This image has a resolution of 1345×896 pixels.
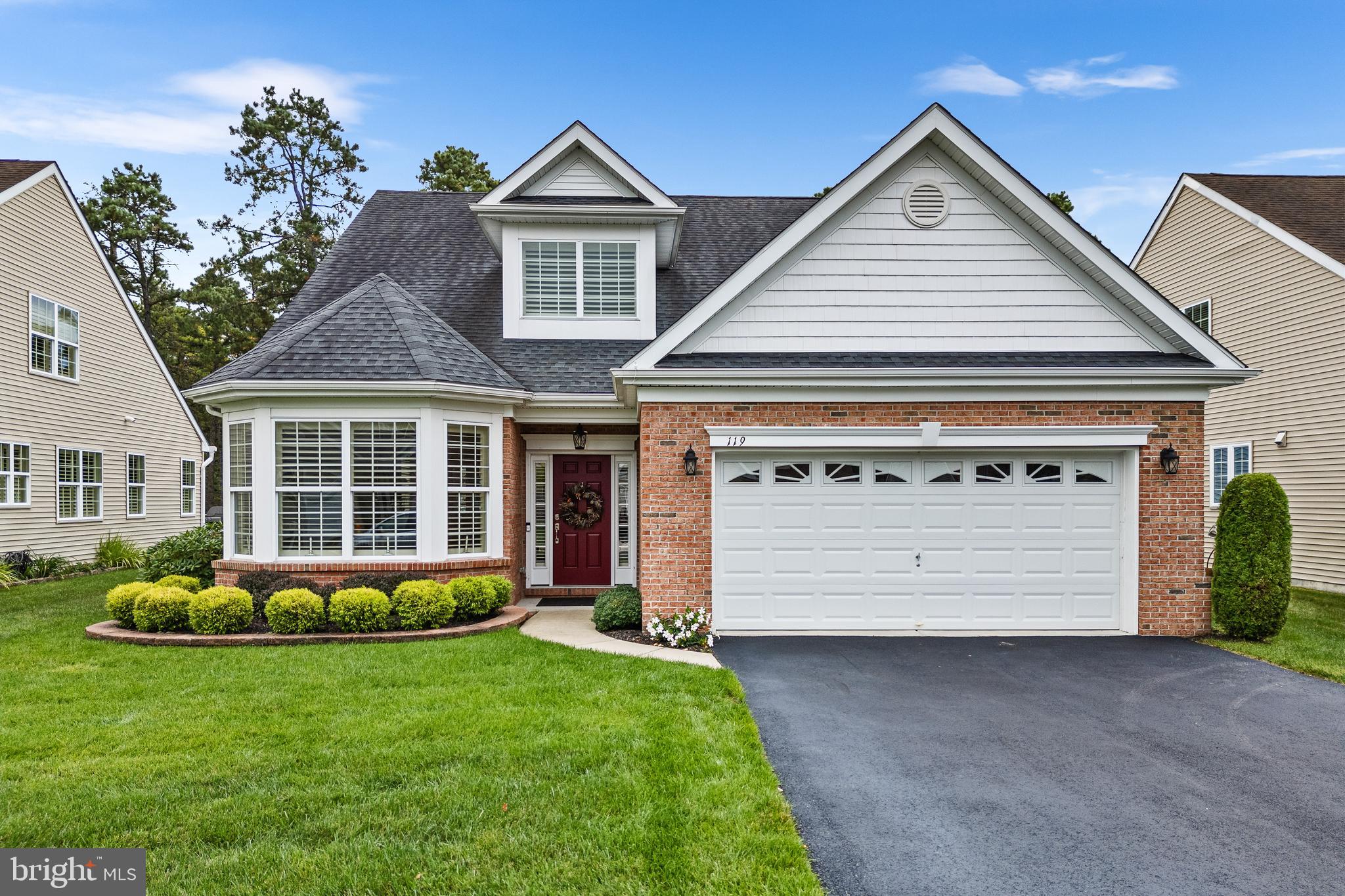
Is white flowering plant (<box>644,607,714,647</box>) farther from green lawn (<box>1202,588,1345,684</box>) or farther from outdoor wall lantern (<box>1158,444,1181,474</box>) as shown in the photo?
green lawn (<box>1202,588,1345,684</box>)

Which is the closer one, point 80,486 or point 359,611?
point 359,611

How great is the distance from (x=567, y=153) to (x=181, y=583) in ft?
28.9

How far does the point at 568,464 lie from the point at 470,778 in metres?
7.95

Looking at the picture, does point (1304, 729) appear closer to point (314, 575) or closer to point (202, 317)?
point (314, 575)

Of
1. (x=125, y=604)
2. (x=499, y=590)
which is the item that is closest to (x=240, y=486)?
(x=125, y=604)

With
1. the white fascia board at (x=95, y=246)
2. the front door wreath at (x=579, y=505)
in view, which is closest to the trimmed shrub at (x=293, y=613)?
the front door wreath at (x=579, y=505)

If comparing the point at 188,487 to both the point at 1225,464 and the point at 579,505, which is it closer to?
the point at 579,505

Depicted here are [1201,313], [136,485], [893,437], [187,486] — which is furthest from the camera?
[187,486]

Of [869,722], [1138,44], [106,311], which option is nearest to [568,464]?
[869,722]

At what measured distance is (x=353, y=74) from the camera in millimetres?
19359

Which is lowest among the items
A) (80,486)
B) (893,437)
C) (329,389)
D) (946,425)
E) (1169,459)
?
(80,486)

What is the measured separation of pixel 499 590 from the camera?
9.65 meters

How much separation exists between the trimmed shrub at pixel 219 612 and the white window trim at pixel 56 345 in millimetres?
10515

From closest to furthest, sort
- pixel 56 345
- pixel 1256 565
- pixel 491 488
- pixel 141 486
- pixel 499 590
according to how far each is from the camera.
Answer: pixel 1256 565 → pixel 499 590 → pixel 491 488 → pixel 56 345 → pixel 141 486
